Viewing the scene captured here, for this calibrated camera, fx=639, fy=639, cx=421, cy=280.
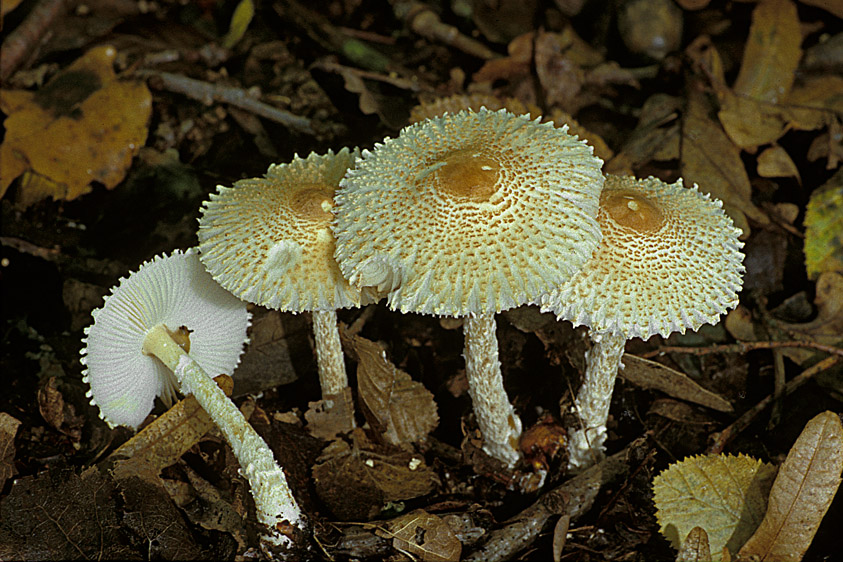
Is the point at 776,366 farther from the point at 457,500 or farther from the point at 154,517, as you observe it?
the point at 154,517

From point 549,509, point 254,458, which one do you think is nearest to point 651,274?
point 549,509

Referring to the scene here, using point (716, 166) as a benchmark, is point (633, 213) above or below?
above

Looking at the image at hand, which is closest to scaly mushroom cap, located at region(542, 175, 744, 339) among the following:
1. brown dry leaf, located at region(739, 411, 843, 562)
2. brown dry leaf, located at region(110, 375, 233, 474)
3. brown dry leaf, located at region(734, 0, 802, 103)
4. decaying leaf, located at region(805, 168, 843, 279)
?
brown dry leaf, located at region(739, 411, 843, 562)

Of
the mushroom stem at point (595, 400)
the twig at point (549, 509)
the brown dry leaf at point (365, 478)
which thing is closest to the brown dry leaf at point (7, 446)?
the brown dry leaf at point (365, 478)

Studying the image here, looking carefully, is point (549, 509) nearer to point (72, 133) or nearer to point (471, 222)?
point (471, 222)

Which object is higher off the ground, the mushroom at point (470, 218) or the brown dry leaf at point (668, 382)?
the mushroom at point (470, 218)

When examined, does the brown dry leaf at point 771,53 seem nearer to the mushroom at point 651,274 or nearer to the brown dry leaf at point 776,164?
the brown dry leaf at point 776,164

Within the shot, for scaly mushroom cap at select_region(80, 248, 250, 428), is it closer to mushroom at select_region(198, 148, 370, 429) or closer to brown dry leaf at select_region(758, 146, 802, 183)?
mushroom at select_region(198, 148, 370, 429)

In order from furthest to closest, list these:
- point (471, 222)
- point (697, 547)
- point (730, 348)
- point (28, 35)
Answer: point (28, 35)
point (730, 348)
point (697, 547)
point (471, 222)
